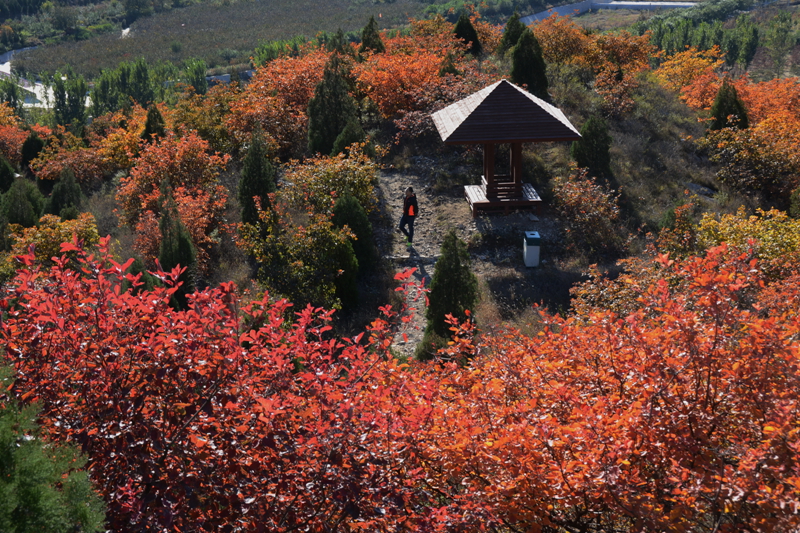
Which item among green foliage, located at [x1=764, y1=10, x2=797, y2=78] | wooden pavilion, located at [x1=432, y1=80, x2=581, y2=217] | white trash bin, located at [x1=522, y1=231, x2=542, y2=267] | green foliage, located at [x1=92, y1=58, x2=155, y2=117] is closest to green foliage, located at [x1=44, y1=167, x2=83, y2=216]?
wooden pavilion, located at [x1=432, y1=80, x2=581, y2=217]

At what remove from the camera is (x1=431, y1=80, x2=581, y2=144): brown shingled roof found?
39.8 feet

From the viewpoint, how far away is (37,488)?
A: 9.05 ft

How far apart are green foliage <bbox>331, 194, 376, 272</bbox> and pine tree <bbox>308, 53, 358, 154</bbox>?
14.5 feet

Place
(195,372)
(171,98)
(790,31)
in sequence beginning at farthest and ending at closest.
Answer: (790,31)
(171,98)
(195,372)

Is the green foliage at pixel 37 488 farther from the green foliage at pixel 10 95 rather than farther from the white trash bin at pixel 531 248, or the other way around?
the green foliage at pixel 10 95

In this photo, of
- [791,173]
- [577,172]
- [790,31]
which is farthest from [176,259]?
[790,31]

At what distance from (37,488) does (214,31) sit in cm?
7007

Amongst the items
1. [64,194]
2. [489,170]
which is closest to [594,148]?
[489,170]

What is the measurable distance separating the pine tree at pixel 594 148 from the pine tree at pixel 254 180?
7.38 m

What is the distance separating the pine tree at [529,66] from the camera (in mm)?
17453

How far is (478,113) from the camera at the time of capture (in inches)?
487

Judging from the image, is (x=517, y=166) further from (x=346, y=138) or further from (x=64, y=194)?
(x=64, y=194)

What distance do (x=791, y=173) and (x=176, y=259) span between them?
14.1 metres

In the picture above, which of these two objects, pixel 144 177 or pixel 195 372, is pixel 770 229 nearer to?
pixel 195 372
